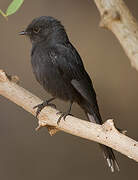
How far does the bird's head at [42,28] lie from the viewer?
4270 mm

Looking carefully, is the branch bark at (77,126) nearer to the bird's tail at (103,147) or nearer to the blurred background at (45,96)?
the bird's tail at (103,147)

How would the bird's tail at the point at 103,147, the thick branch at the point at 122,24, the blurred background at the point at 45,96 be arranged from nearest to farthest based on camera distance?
the thick branch at the point at 122,24 → the bird's tail at the point at 103,147 → the blurred background at the point at 45,96

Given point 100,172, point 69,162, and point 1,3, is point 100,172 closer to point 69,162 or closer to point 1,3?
point 69,162

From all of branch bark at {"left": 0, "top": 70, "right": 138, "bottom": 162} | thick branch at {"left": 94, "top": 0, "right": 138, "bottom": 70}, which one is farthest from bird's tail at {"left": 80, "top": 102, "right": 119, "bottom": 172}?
thick branch at {"left": 94, "top": 0, "right": 138, "bottom": 70}

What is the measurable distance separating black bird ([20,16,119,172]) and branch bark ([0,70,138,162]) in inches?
19.5

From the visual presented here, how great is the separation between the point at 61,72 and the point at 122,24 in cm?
131

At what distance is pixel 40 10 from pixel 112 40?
2.73ft

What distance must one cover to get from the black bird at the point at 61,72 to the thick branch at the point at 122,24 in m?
1.18

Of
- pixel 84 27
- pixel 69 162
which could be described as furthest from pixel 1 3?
pixel 69 162

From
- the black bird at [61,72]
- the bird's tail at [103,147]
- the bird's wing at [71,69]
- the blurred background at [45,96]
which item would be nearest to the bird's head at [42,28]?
the black bird at [61,72]

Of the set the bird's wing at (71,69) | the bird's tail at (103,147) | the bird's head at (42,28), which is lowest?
the bird's tail at (103,147)

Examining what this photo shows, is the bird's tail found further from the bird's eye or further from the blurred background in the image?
the blurred background

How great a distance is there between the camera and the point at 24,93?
3.47 meters

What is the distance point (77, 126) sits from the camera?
3.19 meters
